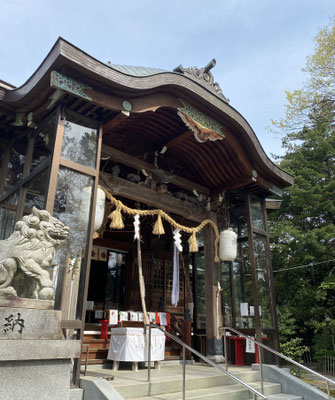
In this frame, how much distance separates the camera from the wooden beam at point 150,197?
6.82 meters

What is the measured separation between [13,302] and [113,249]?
679 centimetres

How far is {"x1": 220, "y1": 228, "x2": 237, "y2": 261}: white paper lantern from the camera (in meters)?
8.24

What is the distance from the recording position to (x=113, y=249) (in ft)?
33.7

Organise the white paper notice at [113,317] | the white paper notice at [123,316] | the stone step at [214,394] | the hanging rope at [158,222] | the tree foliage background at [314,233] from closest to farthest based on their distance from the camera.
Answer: the stone step at [214,394]
the hanging rope at [158,222]
the white paper notice at [113,317]
the white paper notice at [123,316]
the tree foliage background at [314,233]

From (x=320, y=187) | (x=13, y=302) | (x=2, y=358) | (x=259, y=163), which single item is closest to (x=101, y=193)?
(x=13, y=302)

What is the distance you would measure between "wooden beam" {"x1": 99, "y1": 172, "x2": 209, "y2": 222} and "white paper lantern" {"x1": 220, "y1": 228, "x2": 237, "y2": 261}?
710 mm

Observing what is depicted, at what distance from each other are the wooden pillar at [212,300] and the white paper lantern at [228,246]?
0.33m

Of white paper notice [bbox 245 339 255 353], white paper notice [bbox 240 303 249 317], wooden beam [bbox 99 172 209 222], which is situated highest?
wooden beam [bbox 99 172 209 222]

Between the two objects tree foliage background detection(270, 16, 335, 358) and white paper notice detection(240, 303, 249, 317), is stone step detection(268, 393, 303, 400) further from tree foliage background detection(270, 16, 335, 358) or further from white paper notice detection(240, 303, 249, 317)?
tree foliage background detection(270, 16, 335, 358)

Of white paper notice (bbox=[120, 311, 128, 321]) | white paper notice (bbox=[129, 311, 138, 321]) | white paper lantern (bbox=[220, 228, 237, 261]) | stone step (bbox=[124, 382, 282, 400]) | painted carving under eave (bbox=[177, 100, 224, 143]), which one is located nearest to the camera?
stone step (bbox=[124, 382, 282, 400])

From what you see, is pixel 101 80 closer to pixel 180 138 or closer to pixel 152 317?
pixel 180 138

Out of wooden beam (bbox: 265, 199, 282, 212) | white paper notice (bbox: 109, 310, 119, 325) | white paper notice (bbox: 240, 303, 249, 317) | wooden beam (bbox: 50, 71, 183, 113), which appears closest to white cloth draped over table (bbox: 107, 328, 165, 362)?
white paper notice (bbox: 109, 310, 119, 325)

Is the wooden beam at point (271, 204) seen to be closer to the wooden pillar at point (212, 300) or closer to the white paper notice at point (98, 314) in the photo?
the wooden pillar at point (212, 300)

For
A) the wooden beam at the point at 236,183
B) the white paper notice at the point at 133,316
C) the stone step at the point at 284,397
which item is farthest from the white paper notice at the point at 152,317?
the wooden beam at the point at 236,183
